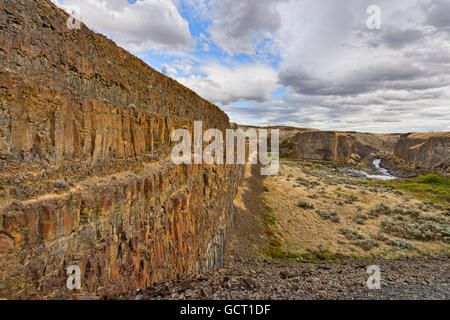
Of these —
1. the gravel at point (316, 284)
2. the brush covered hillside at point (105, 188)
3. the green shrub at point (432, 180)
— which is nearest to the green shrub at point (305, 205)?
Answer: the gravel at point (316, 284)

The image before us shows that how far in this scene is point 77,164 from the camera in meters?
3.57

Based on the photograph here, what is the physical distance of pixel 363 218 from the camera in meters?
20.2

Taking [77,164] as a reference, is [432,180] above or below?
below

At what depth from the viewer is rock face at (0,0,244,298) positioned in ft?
8.61

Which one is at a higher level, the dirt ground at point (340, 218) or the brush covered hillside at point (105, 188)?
the brush covered hillside at point (105, 188)

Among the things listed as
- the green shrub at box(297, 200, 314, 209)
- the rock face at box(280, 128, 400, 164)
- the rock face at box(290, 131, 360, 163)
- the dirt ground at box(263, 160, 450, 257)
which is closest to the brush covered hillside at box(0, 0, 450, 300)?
the dirt ground at box(263, 160, 450, 257)

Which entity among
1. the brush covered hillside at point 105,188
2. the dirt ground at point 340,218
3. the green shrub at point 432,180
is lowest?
the dirt ground at point 340,218

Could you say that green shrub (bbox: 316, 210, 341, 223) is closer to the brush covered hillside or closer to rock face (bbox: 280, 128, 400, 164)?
the brush covered hillside

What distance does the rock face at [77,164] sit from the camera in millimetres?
2623

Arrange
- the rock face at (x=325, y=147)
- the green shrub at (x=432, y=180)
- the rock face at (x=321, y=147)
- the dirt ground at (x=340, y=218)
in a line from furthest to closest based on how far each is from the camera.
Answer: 1. the rock face at (x=321, y=147)
2. the rock face at (x=325, y=147)
3. the green shrub at (x=432, y=180)
4. the dirt ground at (x=340, y=218)

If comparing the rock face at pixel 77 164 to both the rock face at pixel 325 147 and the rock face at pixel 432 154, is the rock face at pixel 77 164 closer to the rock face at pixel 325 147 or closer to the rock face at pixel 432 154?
the rock face at pixel 432 154

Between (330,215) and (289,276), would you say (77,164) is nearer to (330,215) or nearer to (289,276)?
(289,276)

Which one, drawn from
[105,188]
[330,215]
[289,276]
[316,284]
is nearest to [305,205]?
[330,215]
